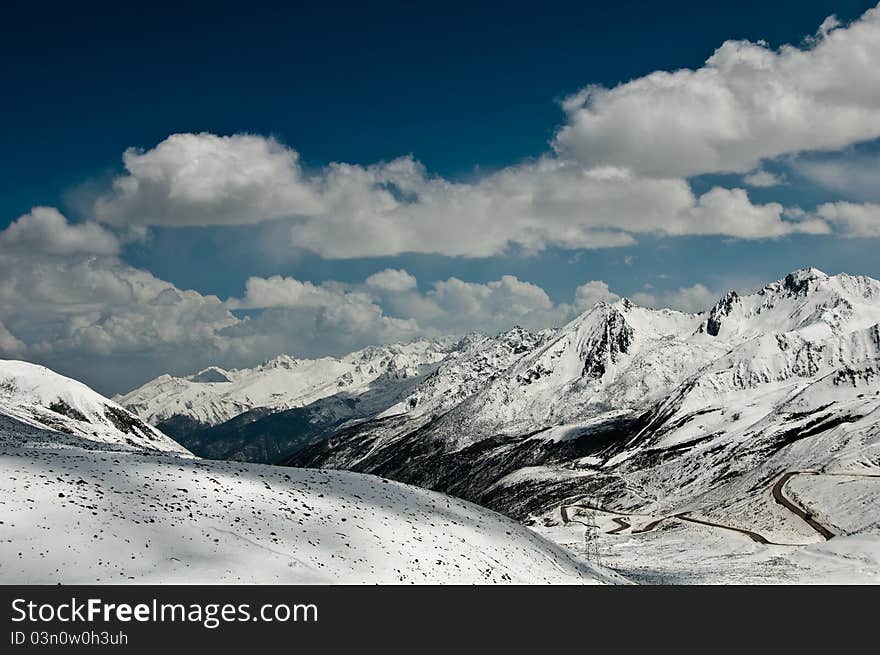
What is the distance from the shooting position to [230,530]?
33.0 meters

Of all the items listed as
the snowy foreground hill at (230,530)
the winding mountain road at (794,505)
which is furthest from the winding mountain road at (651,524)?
the snowy foreground hill at (230,530)

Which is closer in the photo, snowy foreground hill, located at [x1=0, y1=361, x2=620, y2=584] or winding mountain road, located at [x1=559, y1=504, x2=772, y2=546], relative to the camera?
snowy foreground hill, located at [x1=0, y1=361, x2=620, y2=584]

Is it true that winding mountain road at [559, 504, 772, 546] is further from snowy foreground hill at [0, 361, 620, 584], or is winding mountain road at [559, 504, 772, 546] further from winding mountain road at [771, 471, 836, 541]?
snowy foreground hill at [0, 361, 620, 584]

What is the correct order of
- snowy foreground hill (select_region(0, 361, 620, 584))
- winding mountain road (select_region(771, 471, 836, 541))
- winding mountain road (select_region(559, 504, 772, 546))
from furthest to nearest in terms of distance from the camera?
Answer: winding mountain road (select_region(559, 504, 772, 546)), winding mountain road (select_region(771, 471, 836, 541)), snowy foreground hill (select_region(0, 361, 620, 584))

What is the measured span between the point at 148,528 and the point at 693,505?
129208mm

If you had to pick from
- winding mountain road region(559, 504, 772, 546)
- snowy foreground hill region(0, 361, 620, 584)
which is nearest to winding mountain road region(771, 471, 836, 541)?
winding mountain road region(559, 504, 772, 546)

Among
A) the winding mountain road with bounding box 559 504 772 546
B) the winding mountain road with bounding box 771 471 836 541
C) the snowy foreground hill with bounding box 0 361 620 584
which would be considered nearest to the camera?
the snowy foreground hill with bounding box 0 361 620 584

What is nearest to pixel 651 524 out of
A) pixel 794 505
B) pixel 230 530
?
pixel 794 505

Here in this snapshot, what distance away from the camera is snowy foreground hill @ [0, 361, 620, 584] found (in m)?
27.9

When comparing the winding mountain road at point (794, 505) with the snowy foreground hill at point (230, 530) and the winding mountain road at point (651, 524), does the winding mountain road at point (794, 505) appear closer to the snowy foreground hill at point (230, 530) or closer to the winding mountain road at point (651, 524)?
the winding mountain road at point (651, 524)

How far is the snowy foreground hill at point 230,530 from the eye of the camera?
27875mm

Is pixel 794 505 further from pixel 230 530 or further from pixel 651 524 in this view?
pixel 230 530
